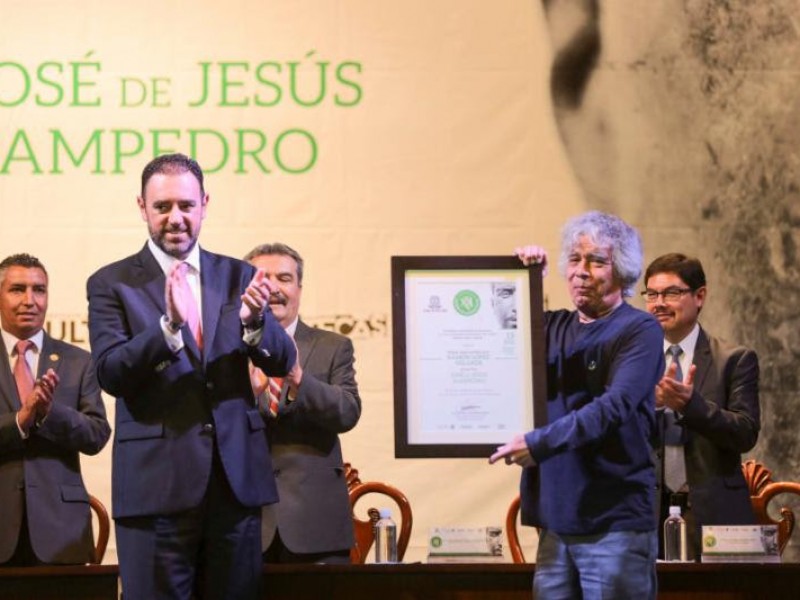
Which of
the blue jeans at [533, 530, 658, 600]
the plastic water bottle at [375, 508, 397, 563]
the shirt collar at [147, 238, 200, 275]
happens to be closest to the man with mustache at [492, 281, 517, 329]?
the blue jeans at [533, 530, 658, 600]

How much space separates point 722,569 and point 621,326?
788mm

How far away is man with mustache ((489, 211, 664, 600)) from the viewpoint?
297 cm

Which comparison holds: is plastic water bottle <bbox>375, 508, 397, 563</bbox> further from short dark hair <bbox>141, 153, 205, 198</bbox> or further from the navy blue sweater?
short dark hair <bbox>141, 153, 205, 198</bbox>

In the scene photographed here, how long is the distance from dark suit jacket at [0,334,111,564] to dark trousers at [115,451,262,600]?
111cm

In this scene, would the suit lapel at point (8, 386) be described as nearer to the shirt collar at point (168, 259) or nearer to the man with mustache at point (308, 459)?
the man with mustache at point (308, 459)

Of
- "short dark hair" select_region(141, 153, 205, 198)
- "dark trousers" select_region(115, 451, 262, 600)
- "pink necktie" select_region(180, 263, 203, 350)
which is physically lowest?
"dark trousers" select_region(115, 451, 262, 600)

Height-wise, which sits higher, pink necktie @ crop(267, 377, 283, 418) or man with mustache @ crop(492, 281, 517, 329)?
man with mustache @ crop(492, 281, 517, 329)

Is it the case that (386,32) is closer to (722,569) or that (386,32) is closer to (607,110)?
(607,110)

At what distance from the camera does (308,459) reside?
379cm

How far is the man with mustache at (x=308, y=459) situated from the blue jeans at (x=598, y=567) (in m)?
0.81

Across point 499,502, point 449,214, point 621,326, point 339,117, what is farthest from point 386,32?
point 621,326

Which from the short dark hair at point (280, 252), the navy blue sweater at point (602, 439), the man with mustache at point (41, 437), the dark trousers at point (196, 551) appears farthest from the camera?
the short dark hair at point (280, 252)

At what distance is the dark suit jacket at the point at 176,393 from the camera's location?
2.86 meters

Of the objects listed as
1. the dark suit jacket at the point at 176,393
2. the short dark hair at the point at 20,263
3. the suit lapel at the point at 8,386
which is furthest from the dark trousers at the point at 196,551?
the short dark hair at the point at 20,263
